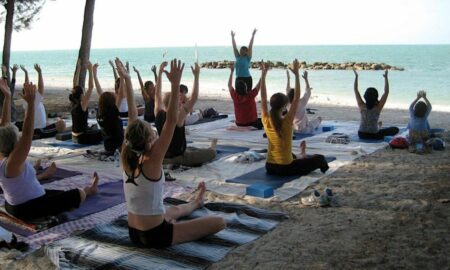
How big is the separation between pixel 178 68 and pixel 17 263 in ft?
6.07

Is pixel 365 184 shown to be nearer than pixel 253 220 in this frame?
No

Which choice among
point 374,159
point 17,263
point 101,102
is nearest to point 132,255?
point 17,263

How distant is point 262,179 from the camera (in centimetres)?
553

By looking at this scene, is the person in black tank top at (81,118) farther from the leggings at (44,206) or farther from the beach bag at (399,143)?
the beach bag at (399,143)

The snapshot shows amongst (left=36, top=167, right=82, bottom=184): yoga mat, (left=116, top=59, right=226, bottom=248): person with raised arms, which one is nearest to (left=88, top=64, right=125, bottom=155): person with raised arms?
(left=36, top=167, right=82, bottom=184): yoga mat

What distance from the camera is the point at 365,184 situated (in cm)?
530

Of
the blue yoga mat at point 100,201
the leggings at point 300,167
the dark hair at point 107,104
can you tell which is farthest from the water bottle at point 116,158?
the leggings at point 300,167

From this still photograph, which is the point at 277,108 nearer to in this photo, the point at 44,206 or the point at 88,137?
the point at 44,206

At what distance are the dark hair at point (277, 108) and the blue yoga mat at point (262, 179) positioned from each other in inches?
19.8

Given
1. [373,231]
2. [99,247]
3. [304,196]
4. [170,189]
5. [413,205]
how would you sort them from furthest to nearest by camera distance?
[170,189] < [304,196] < [413,205] < [373,231] < [99,247]

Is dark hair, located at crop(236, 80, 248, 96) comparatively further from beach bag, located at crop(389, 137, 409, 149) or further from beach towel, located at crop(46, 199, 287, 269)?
beach towel, located at crop(46, 199, 287, 269)

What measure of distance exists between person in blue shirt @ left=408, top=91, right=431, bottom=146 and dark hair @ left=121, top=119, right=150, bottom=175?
16.2 ft

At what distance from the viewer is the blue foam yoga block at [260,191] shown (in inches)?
193

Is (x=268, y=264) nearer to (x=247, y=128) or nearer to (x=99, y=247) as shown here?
(x=99, y=247)
